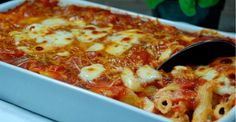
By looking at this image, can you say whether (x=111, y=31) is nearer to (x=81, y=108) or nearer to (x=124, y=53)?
(x=124, y=53)

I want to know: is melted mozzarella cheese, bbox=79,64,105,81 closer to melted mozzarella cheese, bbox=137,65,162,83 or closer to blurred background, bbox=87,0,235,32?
melted mozzarella cheese, bbox=137,65,162,83

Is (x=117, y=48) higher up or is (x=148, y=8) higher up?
(x=117, y=48)

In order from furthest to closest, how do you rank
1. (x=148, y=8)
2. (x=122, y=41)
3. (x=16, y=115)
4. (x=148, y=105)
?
(x=148, y=8)
(x=122, y=41)
(x=16, y=115)
(x=148, y=105)

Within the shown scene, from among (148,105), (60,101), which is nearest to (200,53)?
(148,105)

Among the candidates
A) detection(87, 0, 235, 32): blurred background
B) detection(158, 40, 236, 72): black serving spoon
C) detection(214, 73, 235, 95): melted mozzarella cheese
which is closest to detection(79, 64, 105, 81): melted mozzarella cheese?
detection(158, 40, 236, 72): black serving spoon

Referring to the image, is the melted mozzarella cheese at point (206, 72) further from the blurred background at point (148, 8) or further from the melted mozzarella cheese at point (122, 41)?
the blurred background at point (148, 8)

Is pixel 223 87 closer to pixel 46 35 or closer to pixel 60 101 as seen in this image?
pixel 60 101
